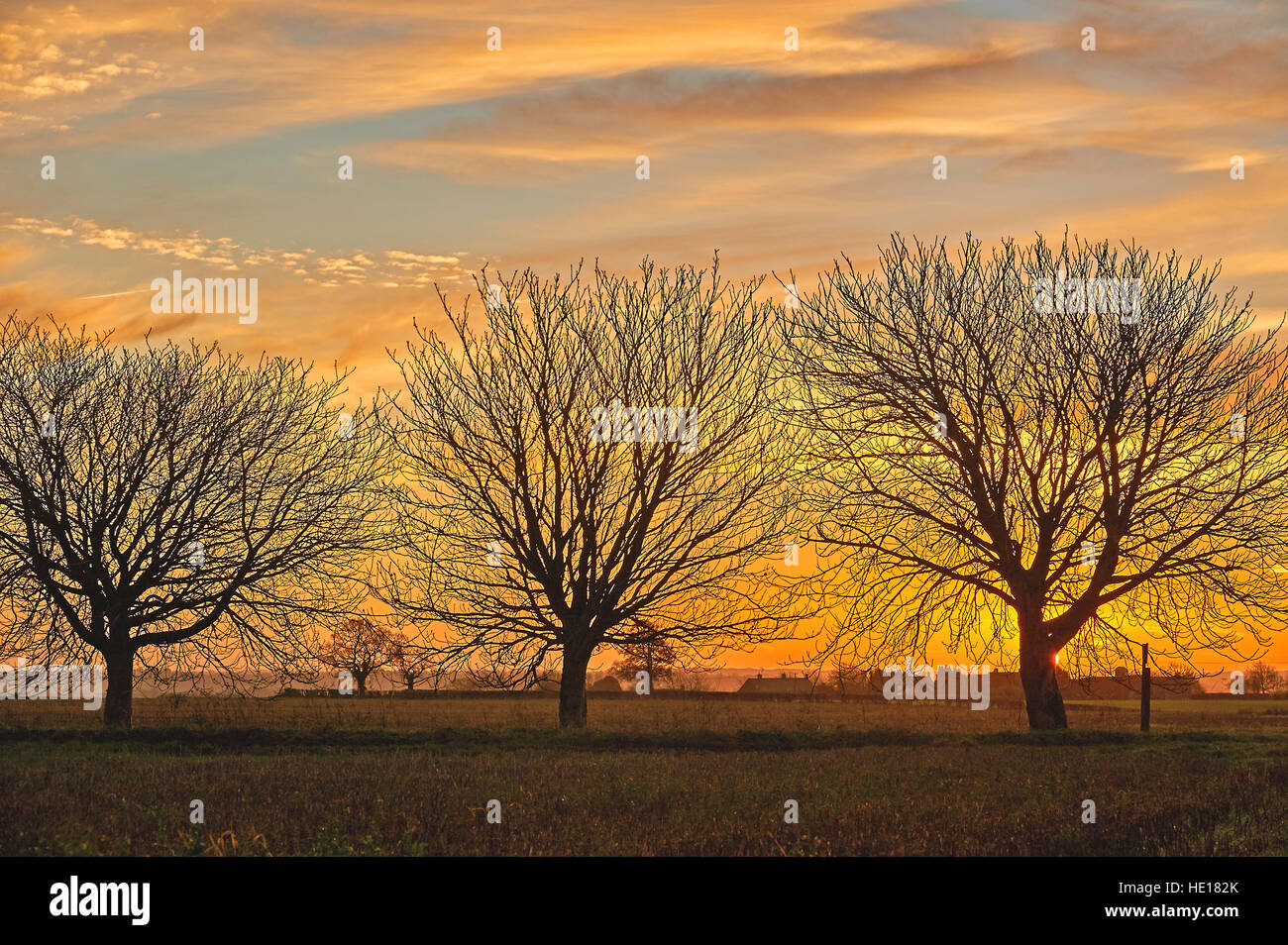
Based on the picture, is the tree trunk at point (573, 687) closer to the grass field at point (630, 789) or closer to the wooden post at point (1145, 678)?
the grass field at point (630, 789)

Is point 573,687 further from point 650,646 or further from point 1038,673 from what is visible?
point 1038,673

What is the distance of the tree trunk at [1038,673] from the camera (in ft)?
105

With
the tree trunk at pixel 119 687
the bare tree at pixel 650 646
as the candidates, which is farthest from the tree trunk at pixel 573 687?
the tree trunk at pixel 119 687

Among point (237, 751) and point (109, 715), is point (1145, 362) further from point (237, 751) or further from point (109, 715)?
point (109, 715)

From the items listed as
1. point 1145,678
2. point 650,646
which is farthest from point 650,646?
point 1145,678

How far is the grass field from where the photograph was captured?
12.0 metres

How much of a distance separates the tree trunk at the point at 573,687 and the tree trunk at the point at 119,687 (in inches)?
484

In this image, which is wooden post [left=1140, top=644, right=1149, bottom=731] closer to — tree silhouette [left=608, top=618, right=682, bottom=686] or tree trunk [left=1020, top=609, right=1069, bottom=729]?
tree trunk [left=1020, top=609, right=1069, bottom=729]

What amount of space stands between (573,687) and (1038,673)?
12.7 metres

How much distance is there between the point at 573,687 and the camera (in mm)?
32062

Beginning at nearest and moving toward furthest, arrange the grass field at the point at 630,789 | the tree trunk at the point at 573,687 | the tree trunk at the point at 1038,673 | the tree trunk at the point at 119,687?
the grass field at the point at 630,789 < the tree trunk at the point at 573,687 < the tree trunk at the point at 1038,673 < the tree trunk at the point at 119,687

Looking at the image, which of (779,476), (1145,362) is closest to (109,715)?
(779,476)

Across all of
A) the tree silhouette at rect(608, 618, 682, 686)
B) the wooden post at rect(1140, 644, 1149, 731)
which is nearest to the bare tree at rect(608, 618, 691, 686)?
the tree silhouette at rect(608, 618, 682, 686)

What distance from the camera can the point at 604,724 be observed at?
31406 millimetres
